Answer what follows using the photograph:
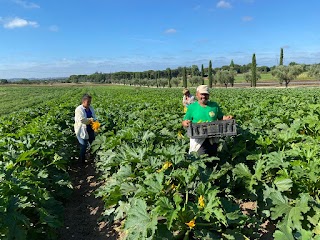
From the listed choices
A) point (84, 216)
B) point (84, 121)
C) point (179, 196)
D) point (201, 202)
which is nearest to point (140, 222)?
point (179, 196)

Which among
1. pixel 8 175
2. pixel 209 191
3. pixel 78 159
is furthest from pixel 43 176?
pixel 78 159

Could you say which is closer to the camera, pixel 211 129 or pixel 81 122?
pixel 211 129

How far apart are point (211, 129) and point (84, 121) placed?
395 centimetres

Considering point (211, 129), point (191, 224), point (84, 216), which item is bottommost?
point (84, 216)

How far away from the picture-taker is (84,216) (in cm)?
512

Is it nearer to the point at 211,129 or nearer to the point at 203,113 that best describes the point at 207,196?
the point at 211,129

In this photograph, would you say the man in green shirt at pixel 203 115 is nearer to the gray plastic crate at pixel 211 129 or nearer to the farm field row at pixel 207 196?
the gray plastic crate at pixel 211 129

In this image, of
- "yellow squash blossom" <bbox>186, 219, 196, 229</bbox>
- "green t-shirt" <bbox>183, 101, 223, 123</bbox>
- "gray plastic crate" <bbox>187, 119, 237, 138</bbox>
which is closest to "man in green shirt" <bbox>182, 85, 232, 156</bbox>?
"green t-shirt" <bbox>183, 101, 223, 123</bbox>

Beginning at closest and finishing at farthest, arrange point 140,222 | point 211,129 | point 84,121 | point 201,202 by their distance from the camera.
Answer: point 140,222, point 201,202, point 211,129, point 84,121

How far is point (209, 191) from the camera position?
321cm

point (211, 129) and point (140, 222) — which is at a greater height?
point (211, 129)

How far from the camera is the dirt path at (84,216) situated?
177 inches

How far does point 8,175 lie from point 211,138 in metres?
2.99

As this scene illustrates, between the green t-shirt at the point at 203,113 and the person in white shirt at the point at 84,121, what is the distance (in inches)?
134
